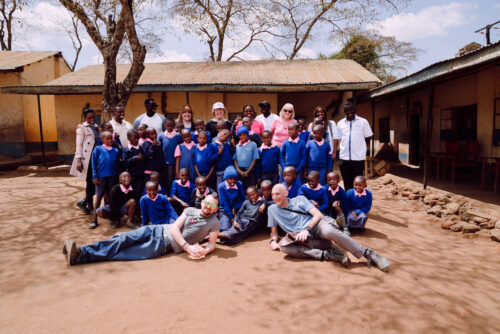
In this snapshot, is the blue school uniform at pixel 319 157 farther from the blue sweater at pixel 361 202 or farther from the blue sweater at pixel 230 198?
the blue sweater at pixel 230 198

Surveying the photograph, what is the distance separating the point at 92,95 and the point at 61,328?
11.5 meters

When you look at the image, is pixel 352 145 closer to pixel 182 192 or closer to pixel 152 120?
pixel 182 192

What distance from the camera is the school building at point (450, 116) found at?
6.84 meters

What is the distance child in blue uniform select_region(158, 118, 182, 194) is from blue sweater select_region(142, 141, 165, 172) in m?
0.10

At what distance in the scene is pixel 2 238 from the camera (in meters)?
4.53

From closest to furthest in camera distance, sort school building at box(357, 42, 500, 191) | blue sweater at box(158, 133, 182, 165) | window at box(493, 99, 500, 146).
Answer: blue sweater at box(158, 133, 182, 165) < school building at box(357, 42, 500, 191) < window at box(493, 99, 500, 146)

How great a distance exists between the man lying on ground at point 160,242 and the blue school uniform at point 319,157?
1.67 meters

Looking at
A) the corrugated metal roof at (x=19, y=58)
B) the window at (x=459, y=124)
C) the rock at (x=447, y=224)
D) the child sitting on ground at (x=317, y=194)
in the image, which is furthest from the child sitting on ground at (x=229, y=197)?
the corrugated metal roof at (x=19, y=58)

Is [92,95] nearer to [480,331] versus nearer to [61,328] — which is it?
[61,328]

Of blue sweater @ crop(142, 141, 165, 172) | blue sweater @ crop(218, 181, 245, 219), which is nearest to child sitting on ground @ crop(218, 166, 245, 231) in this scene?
blue sweater @ crop(218, 181, 245, 219)

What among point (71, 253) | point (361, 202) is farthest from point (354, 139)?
point (71, 253)

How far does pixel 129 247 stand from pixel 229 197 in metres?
1.47

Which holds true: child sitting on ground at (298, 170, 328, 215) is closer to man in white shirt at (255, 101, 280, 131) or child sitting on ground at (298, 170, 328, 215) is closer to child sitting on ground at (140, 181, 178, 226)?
man in white shirt at (255, 101, 280, 131)

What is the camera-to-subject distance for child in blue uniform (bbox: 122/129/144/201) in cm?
498
